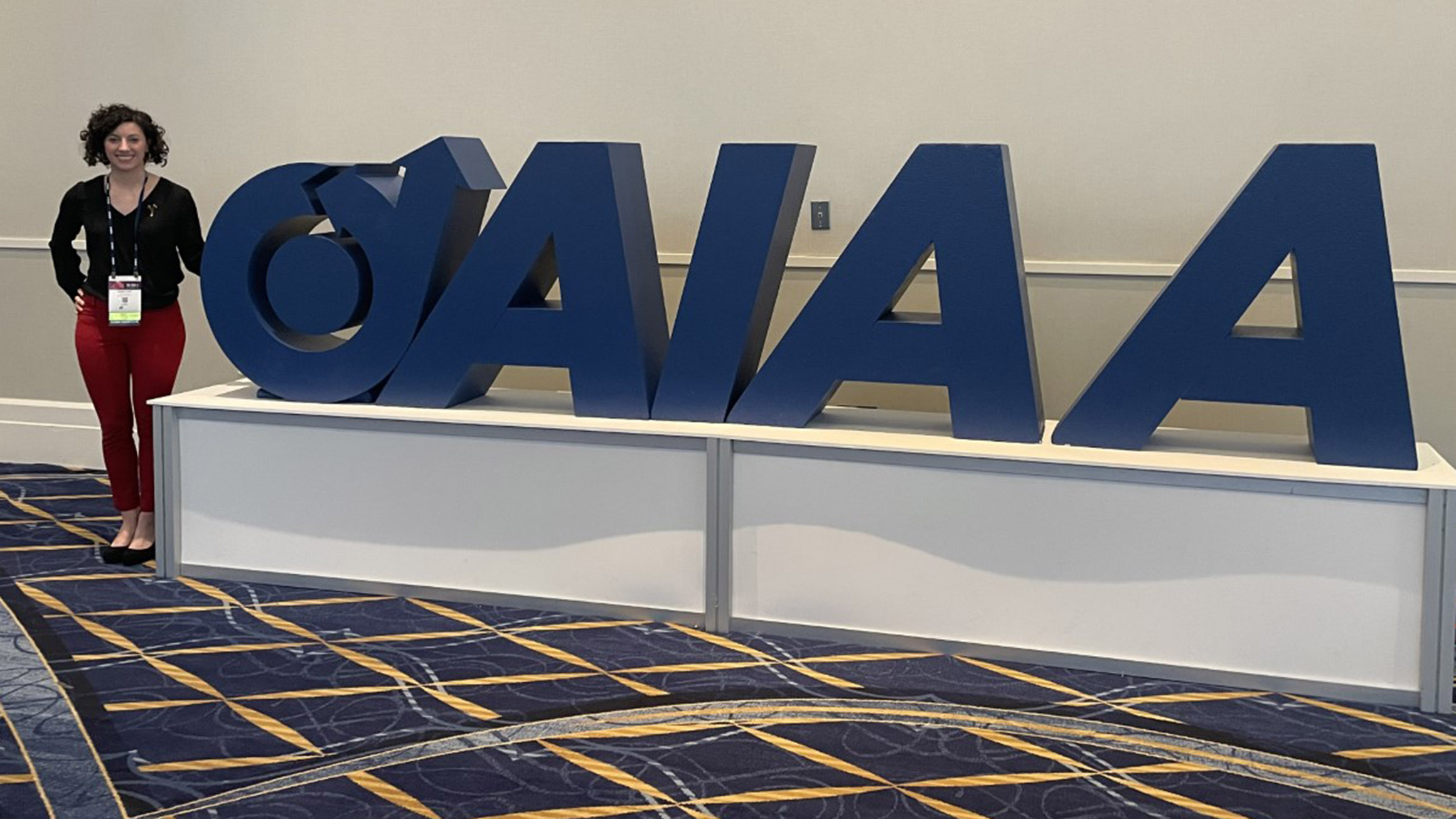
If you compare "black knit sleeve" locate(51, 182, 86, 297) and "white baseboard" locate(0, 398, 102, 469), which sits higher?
"black knit sleeve" locate(51, 182, 86, 297)

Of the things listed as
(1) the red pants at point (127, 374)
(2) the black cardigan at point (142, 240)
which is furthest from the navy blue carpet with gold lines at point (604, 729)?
(2) the black cardigan at point (142, 240)

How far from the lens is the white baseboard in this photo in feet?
19.1

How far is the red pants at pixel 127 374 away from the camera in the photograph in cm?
444

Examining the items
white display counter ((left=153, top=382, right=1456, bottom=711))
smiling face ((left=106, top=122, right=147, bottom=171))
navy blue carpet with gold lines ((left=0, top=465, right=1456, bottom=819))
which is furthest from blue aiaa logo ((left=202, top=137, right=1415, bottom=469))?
navy blue carpet with gold lines ((left=0, top=465, right=1456, bottom=819))

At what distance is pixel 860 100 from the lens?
15.4 feet

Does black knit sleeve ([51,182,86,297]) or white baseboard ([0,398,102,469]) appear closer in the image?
black knit sleeve ([51,182,86,297])

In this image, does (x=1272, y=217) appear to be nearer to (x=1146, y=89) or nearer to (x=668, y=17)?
(x=1146, y=89)

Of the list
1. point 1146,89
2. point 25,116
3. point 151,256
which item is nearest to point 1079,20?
point 1146,89

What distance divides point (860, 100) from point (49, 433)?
11.4ft

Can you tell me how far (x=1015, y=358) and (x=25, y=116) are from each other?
4146 millimetres

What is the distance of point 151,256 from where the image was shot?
4.42 meters

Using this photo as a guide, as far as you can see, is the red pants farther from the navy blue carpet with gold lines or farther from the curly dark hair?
the navy blue carpet with gold lines

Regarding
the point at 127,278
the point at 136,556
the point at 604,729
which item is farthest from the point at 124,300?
the point at 604,729

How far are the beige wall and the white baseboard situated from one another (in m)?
0.48
